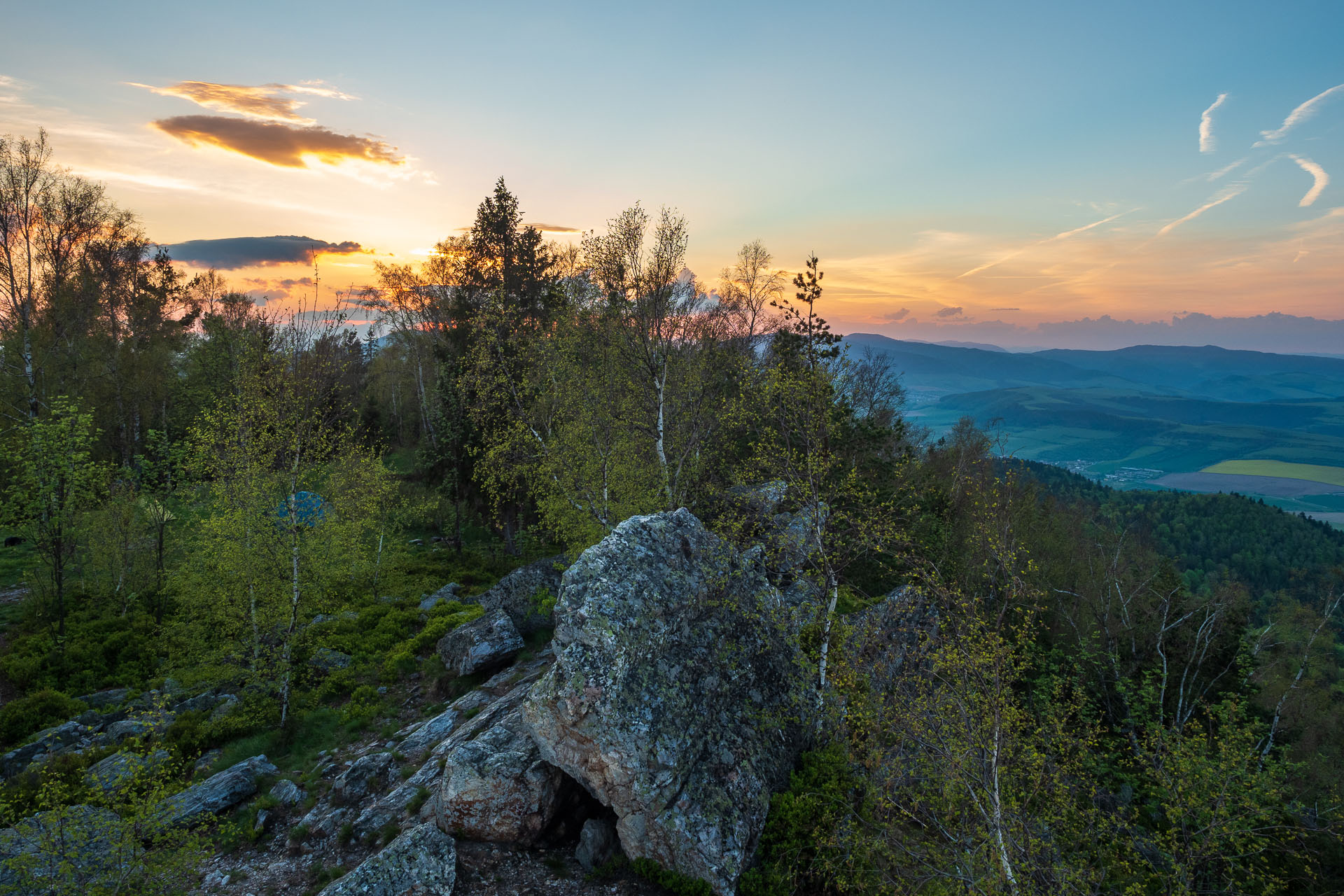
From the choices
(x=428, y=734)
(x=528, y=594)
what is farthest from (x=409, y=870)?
(x=528, y=594)

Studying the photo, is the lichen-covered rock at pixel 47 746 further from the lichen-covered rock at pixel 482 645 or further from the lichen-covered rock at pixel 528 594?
the lichen-covered rock at pixel 528 594

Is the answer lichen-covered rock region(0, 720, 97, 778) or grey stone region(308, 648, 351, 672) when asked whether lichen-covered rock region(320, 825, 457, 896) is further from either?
grey stone region(308, 648, 351, 672)

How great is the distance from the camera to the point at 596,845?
12547 mm

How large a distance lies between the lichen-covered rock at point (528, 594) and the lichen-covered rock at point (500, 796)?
8.06 metres

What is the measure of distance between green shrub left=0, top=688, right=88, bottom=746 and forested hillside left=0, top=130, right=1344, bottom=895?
9 centimetres

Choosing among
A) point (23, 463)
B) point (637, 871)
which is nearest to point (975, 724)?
point (637, 871)

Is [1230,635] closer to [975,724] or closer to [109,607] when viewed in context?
[975,724]

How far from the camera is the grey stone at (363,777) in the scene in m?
14.9

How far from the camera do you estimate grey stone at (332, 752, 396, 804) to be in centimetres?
1491

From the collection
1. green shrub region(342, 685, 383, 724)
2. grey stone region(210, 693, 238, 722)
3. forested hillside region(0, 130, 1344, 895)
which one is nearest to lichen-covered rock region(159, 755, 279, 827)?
forested hillside region(0, 130, 1344, 895)

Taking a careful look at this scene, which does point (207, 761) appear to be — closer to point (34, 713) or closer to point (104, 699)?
point (104, 699)

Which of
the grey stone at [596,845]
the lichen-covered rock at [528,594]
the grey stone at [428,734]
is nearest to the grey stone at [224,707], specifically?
the grey stone at [428,734]

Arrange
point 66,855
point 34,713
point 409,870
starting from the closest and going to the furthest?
1. point 66,855
2. point 409,870
3. point 34,713

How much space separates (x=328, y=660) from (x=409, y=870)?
14.0m
